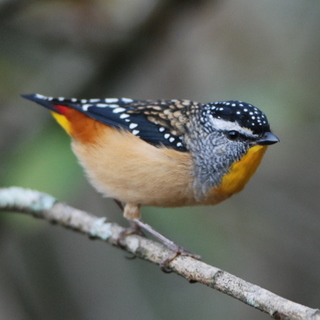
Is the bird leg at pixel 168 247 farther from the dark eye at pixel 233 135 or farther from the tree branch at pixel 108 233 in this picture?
the dark eye at pixel 233 135

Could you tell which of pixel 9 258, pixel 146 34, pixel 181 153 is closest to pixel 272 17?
pixel 146 34

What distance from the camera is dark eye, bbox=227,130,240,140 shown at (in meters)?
4.95

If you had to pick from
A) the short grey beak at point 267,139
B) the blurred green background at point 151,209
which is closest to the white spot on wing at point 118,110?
the blurred green background at point 151,209

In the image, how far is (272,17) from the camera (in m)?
7.16

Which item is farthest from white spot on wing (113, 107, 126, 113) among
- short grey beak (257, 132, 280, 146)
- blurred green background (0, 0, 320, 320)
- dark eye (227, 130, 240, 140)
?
short grey beak (257, 132, 280, 146)

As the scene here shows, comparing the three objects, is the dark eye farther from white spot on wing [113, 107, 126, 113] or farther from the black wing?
white spot on wing [113, 107, 126, 113]

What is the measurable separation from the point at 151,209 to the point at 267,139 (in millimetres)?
1648

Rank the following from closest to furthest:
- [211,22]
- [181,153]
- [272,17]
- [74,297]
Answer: [181,153] → [74,297] → [272,17] → [211,22]

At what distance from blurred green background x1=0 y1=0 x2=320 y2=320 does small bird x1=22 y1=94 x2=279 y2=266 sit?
0.30 meters

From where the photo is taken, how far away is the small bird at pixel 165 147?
4.95 meters

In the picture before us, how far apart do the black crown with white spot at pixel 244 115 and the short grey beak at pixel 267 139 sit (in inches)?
1.8

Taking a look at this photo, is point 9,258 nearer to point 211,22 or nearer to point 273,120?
point 273,120

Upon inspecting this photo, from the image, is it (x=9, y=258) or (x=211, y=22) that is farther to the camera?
(x=211, y=22)

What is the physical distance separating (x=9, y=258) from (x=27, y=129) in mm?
1434
